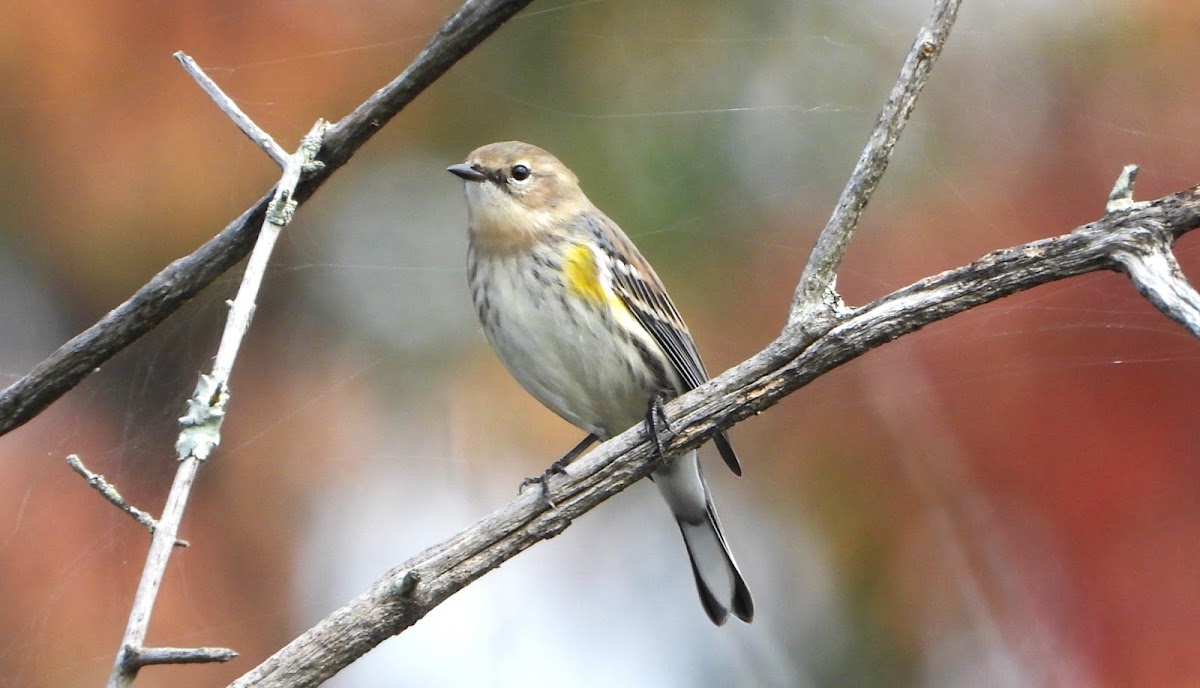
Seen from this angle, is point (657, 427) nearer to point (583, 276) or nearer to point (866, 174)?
point (866, 174)

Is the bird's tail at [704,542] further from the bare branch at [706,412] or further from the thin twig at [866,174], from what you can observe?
the thin twig at [866,174]

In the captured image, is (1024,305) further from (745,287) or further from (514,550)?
(514,550)

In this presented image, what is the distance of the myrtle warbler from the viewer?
8.74ft

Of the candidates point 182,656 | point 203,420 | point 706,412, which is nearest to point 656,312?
point 706,412

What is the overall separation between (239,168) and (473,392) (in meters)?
0.96

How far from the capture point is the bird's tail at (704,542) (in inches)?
111

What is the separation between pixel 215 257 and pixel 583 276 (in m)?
1.09

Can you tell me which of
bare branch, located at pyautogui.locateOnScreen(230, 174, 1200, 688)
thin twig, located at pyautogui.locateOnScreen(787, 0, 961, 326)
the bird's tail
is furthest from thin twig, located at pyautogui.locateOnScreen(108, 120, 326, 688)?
the bird's tail

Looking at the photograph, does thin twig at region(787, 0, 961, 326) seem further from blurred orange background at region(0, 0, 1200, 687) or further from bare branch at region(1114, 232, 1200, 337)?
blurred orange background at region(0, 0, 1200, 687)

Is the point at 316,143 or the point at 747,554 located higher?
the point at 316,143

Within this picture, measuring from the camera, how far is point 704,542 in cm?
294

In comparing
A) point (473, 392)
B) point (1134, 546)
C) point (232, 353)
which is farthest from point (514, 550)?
point (1134, 546)

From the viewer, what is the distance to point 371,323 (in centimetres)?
322

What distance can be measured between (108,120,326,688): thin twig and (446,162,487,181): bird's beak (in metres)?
0.98
